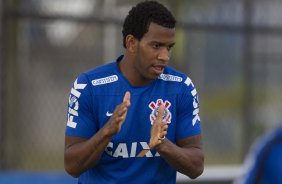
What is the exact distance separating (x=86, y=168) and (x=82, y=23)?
559 centimetres

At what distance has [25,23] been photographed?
33.1 ft

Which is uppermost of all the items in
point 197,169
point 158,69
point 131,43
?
point 131,43

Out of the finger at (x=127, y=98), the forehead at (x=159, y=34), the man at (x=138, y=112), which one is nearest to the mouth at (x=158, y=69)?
the man at (x=138, y=112)

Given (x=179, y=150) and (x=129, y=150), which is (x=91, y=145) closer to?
(x=129, y=150)

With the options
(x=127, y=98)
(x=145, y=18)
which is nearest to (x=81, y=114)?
(x=127, y=98)

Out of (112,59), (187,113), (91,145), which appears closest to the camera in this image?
(91,145)

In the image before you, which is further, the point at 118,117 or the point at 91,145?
the point at 91,145

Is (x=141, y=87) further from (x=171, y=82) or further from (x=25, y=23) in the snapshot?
(x=25, y=23)

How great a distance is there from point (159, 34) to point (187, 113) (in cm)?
51

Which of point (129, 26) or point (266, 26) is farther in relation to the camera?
point (266, 26)

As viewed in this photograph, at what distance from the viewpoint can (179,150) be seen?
4.91m

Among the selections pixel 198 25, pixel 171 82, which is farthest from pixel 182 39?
pixel 171 82

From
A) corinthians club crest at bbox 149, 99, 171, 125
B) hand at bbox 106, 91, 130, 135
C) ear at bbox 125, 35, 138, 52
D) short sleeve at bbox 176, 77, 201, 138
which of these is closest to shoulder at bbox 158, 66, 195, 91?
short sleeve at bbox 176, 77, 201, 138

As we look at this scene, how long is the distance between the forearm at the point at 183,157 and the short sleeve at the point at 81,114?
457mm
